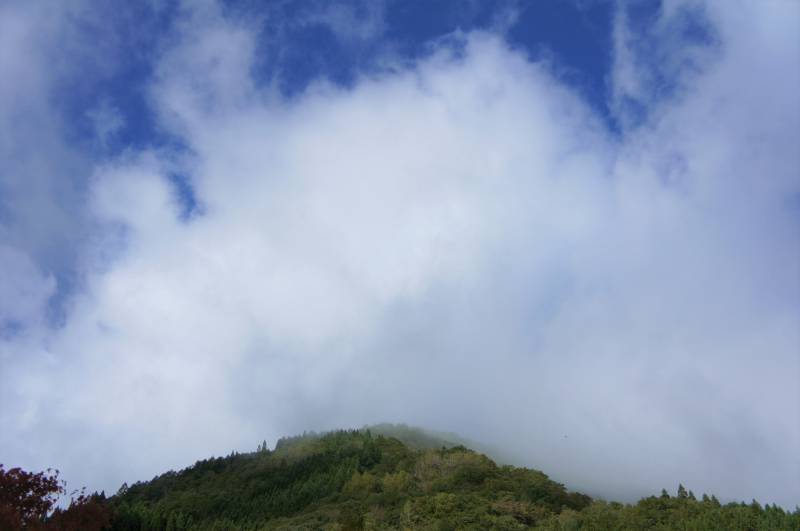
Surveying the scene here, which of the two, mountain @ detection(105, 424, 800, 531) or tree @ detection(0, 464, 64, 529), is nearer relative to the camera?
tree @ detection(0, 464, 64, 529)

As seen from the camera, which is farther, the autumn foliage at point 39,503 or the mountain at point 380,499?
the mountain at point 380,499

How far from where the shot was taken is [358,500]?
192 ft

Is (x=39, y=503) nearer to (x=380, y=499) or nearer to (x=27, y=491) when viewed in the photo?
(x=27, y=491)

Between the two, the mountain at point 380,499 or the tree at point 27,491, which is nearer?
the tree at point 27,491

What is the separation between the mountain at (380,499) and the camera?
39.0 meters

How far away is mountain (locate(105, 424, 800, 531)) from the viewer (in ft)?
128

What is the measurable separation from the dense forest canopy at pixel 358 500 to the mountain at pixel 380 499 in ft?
0.42

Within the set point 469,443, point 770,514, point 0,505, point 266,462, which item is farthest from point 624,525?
point 469,443

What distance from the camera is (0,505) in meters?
24.7

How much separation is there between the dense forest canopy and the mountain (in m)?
0.13

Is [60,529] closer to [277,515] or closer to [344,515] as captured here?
[344,515]

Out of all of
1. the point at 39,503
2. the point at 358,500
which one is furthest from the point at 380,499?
the point at 39,503

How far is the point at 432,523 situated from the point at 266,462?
52.4 metres

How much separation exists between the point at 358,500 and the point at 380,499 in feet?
12.5
